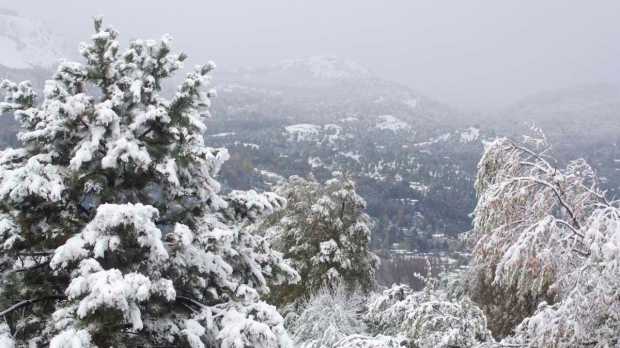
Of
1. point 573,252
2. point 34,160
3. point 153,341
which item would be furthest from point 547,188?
point 34,160

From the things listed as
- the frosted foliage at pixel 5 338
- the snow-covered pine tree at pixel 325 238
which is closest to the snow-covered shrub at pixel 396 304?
the frosted foliage at pixel 5 338

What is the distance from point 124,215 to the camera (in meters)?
5.16

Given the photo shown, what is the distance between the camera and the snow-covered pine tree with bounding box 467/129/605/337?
569 centimetres

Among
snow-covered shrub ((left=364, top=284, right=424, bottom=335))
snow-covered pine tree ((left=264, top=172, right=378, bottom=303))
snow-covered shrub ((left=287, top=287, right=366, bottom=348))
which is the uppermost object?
snow-covered shrub ((left=364, top=284, right=424, bottom=335))

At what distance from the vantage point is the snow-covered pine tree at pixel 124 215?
17.5ft

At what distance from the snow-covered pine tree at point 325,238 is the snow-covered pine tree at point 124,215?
9.90m

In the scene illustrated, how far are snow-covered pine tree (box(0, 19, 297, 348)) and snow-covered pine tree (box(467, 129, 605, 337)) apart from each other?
2.60 m

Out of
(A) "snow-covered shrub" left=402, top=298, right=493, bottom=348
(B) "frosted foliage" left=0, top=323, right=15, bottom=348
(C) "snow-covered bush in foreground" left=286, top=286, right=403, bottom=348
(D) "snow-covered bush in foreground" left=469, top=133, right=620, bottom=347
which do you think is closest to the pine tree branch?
(B) "frosted foliage" left=0, top=323, right=15, bottom=348

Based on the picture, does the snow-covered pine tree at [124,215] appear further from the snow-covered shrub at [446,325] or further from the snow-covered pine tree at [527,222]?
the snow-covered pine tree at [527,222]

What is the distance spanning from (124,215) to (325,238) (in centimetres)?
1268

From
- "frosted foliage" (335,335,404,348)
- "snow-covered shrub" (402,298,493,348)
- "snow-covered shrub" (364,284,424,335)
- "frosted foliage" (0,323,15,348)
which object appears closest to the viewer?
"frosted foliage" (0,323,15,348)

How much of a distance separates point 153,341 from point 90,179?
1.94 metres

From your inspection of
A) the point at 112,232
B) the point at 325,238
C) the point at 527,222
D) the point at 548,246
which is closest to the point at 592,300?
the point at 548,246

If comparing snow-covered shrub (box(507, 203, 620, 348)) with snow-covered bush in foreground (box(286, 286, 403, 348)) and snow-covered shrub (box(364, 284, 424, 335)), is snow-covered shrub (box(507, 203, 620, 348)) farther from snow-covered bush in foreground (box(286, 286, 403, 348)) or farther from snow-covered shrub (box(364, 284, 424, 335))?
snow-covered bush in foreground (box(286, 286, 403, 348))
